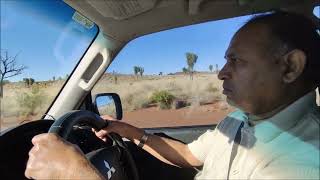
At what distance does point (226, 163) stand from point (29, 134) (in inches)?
34.5

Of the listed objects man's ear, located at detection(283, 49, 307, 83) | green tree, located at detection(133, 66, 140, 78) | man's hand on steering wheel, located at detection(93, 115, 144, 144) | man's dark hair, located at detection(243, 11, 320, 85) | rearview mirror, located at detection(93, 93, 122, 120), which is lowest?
man's hand on steering wheel, located at detection(93, 115, 144, 144)

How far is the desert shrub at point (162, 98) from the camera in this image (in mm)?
4496

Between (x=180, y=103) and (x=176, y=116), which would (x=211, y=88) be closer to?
(x=176, y=116)

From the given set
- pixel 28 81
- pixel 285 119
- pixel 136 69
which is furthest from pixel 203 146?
pixel 28 81

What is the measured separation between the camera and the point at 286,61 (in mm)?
2271

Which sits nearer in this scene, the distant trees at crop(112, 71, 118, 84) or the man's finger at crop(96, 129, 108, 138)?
the man's finger at crop(96, 129, 108, 138)

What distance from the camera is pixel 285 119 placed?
220 centimetres

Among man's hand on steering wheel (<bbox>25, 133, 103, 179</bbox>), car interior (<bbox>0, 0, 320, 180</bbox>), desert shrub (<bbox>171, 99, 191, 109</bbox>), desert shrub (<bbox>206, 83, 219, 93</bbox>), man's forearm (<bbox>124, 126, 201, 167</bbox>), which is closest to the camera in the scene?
man's hand on steering wheel (<bbox>25, 133, 103, 179</bbox>)

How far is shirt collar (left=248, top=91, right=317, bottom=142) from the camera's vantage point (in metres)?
2.19

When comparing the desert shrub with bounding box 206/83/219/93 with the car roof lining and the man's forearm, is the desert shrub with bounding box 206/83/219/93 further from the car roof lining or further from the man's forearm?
the man's forearm

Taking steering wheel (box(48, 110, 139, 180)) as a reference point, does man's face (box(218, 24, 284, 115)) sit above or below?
above

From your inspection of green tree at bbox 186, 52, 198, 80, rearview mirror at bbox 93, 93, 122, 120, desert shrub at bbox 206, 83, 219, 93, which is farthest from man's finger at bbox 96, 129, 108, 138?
green tree at bbox 186, 52, 198, 80

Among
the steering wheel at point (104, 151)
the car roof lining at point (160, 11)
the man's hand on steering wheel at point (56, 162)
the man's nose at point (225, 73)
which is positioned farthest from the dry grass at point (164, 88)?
the man's hand on steering wheel at point (56, 162)

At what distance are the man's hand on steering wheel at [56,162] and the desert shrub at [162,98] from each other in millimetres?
2435
